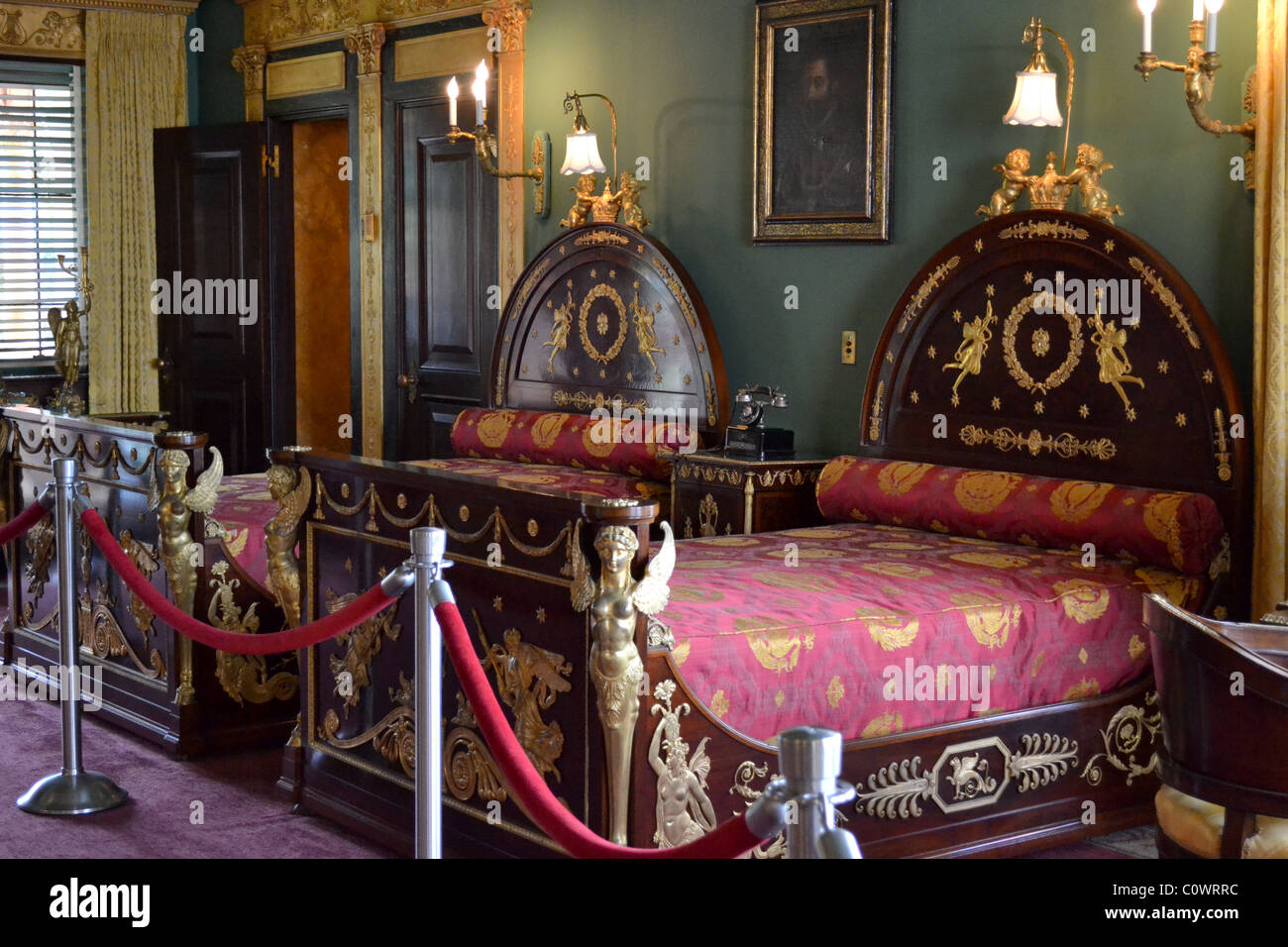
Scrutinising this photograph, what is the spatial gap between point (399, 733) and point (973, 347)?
2091 mm

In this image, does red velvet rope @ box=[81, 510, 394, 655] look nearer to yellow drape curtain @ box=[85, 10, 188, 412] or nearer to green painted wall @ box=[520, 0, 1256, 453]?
green painted wall @ box=[520, 0, 1256, 453]

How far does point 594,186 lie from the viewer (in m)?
6.17

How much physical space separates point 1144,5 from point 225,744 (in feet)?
10.6

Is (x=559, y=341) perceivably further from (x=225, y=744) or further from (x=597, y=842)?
(x=597, y=842)

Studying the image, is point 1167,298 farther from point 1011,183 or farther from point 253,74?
point 253,74

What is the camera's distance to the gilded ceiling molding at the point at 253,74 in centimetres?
815

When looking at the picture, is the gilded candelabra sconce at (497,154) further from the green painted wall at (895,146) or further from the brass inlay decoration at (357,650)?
the brass inlay decoration at (357,650)

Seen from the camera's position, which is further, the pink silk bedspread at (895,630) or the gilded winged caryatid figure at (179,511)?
the gilded winged caryatid figure at (179,511)

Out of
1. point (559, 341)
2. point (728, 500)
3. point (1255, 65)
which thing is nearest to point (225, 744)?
point (728, 500)

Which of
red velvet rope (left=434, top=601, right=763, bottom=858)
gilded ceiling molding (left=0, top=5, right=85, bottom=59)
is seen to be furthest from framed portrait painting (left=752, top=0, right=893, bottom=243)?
gilded ceiling molding (left=0, top=5, right=85, bottom=59)

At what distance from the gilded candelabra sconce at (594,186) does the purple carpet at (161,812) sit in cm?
249

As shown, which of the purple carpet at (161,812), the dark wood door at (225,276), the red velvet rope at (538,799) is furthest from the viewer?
the dark wood door at (225,276)

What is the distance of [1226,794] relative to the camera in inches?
101

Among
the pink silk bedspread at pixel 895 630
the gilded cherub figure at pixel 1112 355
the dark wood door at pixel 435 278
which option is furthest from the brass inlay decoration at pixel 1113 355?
the dark wood door at pixel 435 278
